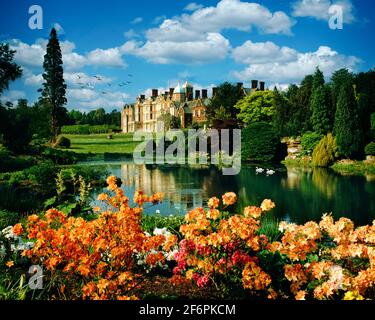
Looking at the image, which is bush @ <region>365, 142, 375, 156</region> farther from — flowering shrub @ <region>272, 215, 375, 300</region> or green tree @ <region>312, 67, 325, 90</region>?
flowering shrub @ <region>272, 215, 375, 300</region>

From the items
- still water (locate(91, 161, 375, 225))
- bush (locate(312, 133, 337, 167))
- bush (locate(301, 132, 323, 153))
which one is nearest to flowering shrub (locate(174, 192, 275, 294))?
still water (locate(91, 161, 375, 225))

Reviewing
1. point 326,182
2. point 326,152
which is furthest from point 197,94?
point 326,182

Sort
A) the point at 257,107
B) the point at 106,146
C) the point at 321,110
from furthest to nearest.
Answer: the point at 106,146
the point at 257,107
the point at 321,110

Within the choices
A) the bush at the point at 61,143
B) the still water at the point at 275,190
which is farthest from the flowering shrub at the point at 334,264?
the bush at the point at 61,143

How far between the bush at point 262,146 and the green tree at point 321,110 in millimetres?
3775

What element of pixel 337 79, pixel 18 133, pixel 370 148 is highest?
pixel 337 79

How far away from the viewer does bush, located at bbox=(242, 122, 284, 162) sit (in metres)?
31.7

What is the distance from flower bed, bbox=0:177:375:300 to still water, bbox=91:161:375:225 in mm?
3932

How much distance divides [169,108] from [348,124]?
32402 millimetres

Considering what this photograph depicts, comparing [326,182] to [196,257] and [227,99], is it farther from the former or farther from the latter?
[227,99]

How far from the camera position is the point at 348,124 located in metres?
24.8

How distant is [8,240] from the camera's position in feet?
15.9
